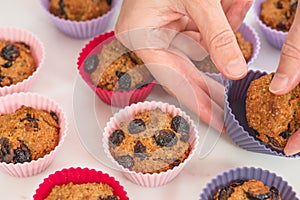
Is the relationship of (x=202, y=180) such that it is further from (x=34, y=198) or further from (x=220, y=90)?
(x=34, y=198)

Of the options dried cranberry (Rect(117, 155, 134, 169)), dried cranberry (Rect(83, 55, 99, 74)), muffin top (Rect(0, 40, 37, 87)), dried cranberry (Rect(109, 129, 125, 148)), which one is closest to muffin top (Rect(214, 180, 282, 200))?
dried cranberry (Rect(117, 155, 134, 169))

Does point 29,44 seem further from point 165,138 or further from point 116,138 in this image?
point 165,138

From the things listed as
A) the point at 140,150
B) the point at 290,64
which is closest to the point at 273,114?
the point at 290,64

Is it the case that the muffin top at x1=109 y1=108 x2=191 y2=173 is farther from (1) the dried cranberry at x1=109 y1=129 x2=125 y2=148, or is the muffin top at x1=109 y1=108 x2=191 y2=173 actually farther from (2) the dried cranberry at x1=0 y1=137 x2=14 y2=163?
(2) the dried cranberry at x1=0 y1=137 x2=14 y2=163

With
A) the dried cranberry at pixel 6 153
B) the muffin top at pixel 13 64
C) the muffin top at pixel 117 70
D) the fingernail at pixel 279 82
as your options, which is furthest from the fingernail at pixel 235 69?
the muffin top at pixel 13 64

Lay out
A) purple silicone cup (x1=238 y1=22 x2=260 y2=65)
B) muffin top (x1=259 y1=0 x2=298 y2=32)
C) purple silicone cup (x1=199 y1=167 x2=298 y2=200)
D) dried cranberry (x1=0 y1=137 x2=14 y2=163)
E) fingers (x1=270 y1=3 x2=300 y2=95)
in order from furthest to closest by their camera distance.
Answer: muffin top (x1=259 y1=0 x2=298 y2=32) → purple silicone cup (x1=238 y1=22 x2=260 y2=65) → dried cranberry (x1=0 y1=137 x2=14 y2=163) → purple silicone cup (x1=199 y1=167 x2=298 y2=200) → fingers (x1=270 y1=3 x2=300 y2=95)

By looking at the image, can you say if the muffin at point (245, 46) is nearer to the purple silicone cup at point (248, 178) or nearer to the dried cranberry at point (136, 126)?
the dried cranberry at point (136, 126)
